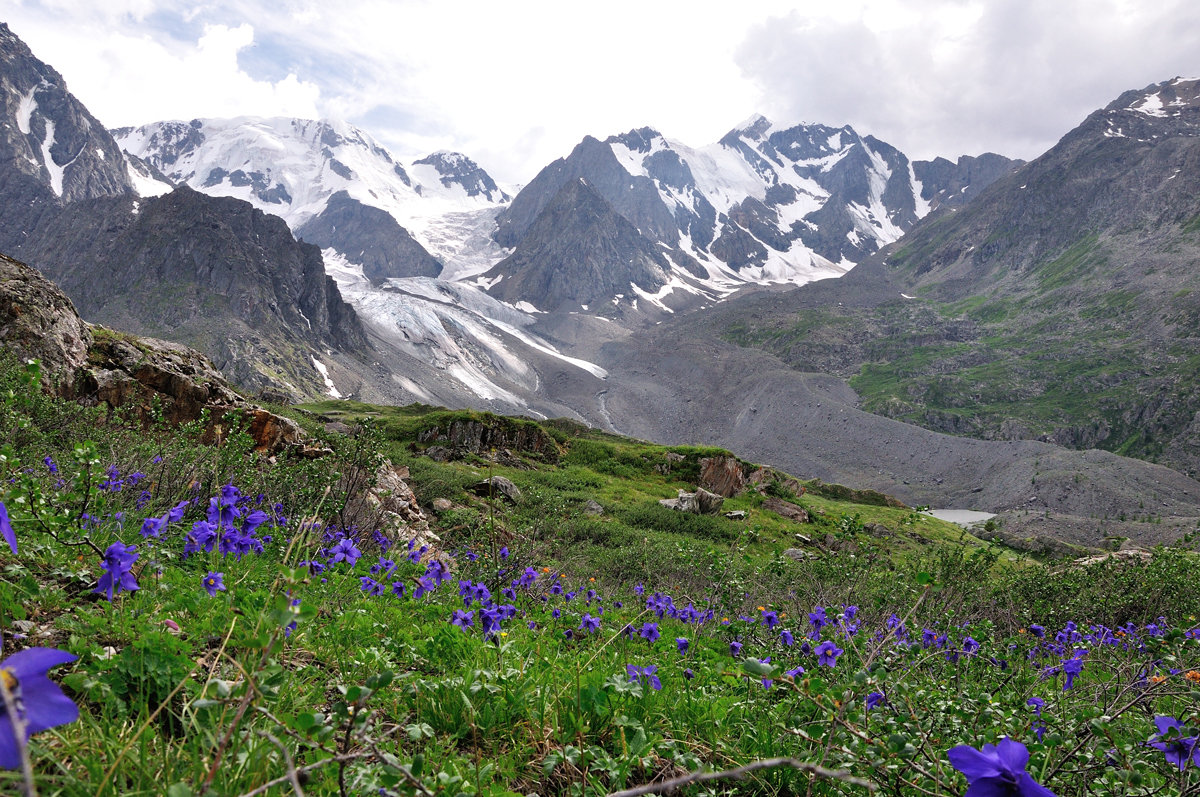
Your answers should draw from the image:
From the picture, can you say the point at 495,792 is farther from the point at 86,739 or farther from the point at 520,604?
the point at 520,604

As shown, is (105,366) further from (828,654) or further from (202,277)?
(202,277)

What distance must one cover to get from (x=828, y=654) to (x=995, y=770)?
247cm

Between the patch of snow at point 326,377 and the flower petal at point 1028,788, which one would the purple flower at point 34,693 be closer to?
the flower petal at point 1028,788

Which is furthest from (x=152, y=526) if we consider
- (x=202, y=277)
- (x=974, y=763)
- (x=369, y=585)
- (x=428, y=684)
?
(x=202, y=277)

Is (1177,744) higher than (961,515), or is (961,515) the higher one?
(961,515)

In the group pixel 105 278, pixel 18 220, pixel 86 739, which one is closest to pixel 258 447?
pixel 86 739

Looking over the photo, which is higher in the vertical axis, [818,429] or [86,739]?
[818,429]

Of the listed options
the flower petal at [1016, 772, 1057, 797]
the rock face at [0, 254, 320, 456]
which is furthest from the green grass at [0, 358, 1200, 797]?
the rock face at [0, 254, 320, 456]

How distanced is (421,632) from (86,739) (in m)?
2.38

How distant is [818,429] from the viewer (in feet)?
339

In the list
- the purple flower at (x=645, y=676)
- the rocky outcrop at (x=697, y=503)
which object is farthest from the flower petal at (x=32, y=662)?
the rocky outcrop at (x=697, y=503)

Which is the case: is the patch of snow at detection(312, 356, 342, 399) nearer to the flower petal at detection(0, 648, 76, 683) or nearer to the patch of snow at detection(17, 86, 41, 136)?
the flower petal at detection(0, 648, 76, 683)

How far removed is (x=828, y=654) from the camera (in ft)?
11.9

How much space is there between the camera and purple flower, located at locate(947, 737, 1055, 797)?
50.7 inches
